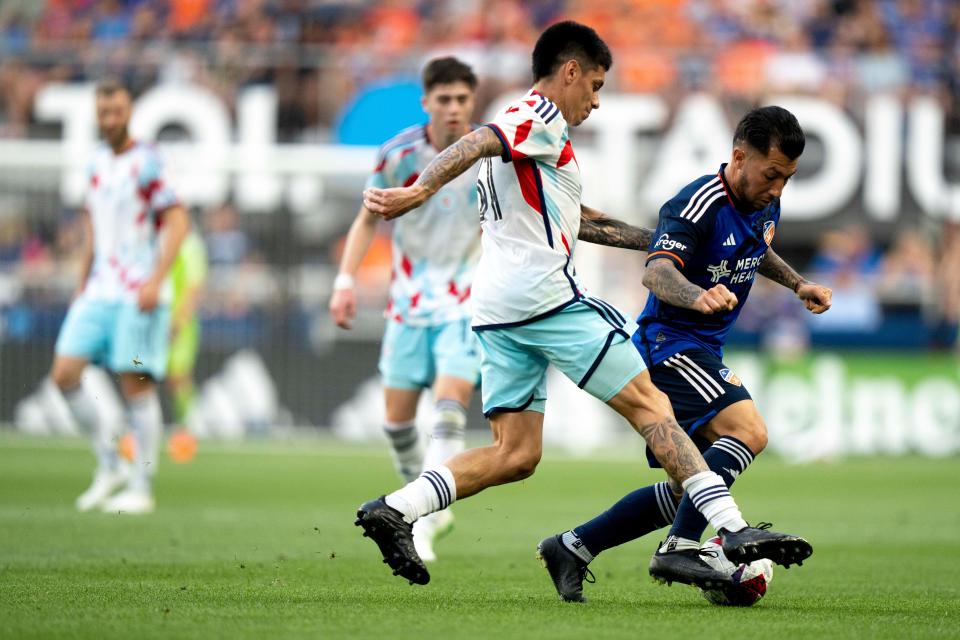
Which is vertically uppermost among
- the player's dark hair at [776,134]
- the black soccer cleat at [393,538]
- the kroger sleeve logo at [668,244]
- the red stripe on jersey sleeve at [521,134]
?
the player's dark hair at [776,134]

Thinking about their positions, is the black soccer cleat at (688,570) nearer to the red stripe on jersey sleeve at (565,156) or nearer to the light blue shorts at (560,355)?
the light blue shorts at (560,355)

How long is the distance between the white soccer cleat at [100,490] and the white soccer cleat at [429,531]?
3490 millimetres

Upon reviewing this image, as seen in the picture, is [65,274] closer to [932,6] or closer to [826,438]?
[826,438]

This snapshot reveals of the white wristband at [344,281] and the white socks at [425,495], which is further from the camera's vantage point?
the white wristband at [344,281]

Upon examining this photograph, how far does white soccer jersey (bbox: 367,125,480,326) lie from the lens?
28.6ft

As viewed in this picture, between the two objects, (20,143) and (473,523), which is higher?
(20,143)

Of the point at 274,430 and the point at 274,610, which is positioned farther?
the point at 274,430

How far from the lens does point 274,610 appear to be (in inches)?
228

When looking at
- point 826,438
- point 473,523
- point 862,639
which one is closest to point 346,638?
point 862,639

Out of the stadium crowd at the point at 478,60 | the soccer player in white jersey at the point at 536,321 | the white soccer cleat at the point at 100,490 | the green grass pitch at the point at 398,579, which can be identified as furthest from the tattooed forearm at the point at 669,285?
the stadium crowd at the point at 478,60

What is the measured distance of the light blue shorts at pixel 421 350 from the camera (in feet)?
28.2

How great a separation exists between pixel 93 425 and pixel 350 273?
380 centimetres

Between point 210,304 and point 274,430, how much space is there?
1.96 meters

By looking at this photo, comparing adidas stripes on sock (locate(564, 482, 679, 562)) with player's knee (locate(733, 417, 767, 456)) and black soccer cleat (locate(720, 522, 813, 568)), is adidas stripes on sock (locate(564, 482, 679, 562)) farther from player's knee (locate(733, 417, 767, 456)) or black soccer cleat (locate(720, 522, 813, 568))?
black soccer cleat (locate(720, 522, 813, 568))
